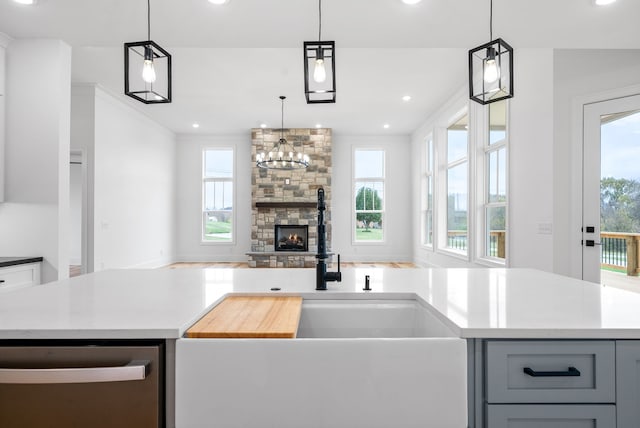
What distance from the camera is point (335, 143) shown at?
8.91 meters

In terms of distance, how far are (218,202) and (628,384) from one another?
8.63 m

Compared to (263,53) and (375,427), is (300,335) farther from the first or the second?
(263,53)

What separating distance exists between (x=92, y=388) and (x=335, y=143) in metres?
8.34

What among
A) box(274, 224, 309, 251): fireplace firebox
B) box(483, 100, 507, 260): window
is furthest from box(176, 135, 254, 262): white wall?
box(483, 100, 507, 260): window

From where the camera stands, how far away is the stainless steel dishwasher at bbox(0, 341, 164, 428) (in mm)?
905

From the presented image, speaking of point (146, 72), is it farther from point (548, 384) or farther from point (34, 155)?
point (34, 155)

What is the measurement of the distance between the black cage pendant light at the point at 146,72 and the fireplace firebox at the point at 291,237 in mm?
6623

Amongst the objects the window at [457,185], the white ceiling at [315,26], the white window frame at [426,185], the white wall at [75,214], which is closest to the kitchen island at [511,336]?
the white ceiling at [315,26]

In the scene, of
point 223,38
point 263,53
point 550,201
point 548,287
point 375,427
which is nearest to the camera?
point 375,427

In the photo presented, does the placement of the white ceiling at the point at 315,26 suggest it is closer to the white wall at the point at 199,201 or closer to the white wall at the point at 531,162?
the white wall at the point at 531,162

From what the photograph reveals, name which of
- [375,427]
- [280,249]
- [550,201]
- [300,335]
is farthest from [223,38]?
[280,249]

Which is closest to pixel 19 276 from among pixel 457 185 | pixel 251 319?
pixel 251 319

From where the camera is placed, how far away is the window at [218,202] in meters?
8.88

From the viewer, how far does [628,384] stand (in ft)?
3.08
